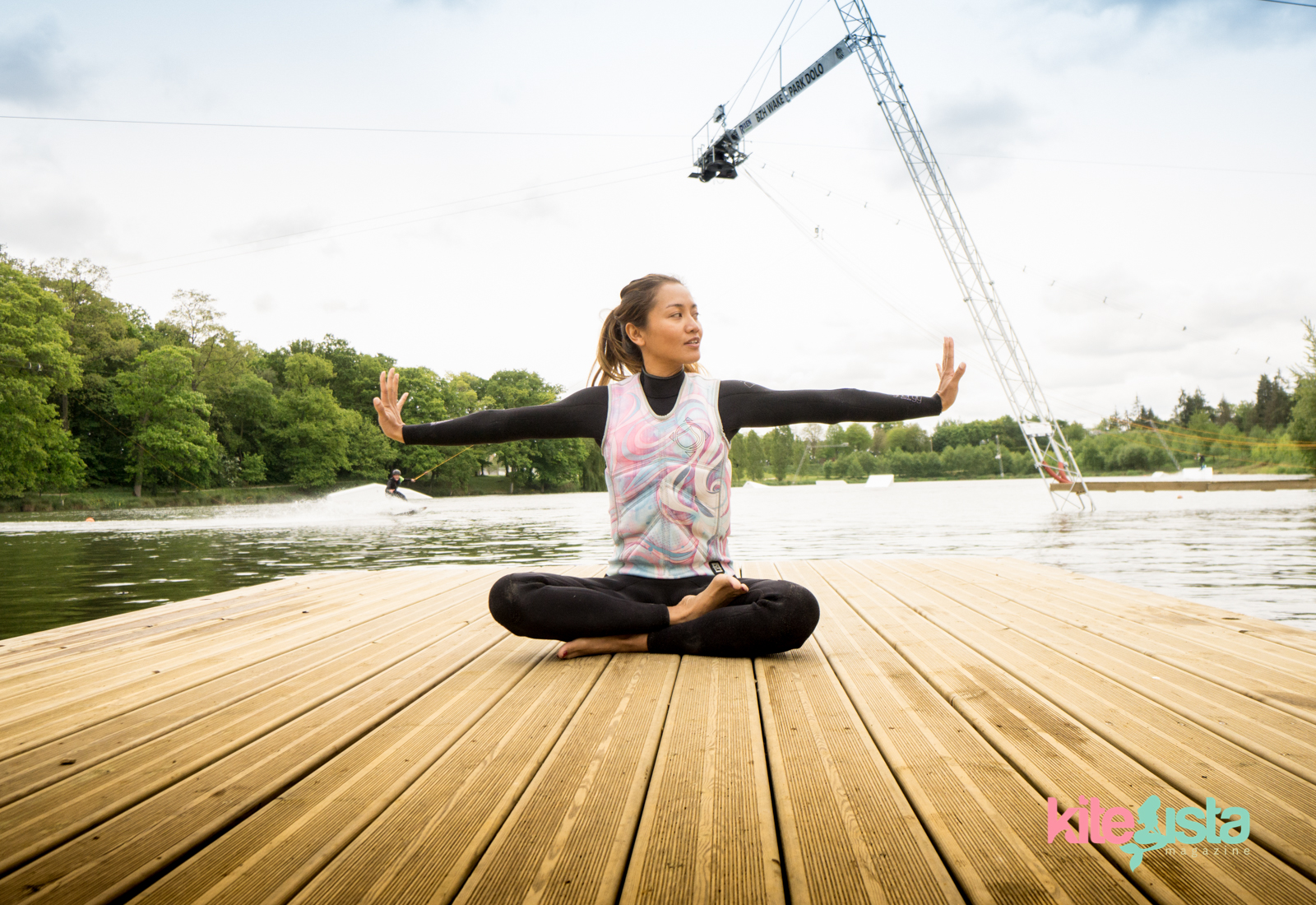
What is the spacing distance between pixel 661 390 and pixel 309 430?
137 ft

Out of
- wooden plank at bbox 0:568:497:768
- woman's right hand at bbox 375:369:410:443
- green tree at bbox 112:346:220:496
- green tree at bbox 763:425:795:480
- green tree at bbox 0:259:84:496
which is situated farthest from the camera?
green tree at bbox 763:425:795:480

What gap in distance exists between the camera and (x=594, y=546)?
10.4 metres

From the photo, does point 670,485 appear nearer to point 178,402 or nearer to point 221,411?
point 178,402

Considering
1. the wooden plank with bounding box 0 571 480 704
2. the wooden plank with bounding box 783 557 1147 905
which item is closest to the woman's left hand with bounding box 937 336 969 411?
the wooden plank with bounding box 783 557 1147 905

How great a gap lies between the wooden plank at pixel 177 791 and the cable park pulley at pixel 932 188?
1790cm

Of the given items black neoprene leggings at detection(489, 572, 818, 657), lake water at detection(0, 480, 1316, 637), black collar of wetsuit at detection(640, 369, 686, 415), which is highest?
black collar of wetsuit at detection(640, 369, 686, 415)

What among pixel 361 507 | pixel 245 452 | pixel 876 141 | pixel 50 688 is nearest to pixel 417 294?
pixel 245 452

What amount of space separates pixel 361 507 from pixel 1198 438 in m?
64.7

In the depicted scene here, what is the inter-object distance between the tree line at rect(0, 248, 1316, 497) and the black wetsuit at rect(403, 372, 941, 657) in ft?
71.3

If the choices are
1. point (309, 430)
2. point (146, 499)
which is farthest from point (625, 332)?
point (309, 430)

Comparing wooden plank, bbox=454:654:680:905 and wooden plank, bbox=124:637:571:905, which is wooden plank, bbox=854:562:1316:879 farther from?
wooden plank, bbox=124:637:571:905

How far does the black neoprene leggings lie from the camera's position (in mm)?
2195

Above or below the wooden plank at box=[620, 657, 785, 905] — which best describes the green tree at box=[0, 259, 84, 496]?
above

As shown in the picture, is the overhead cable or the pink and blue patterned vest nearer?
the pink and blue patterned vest
